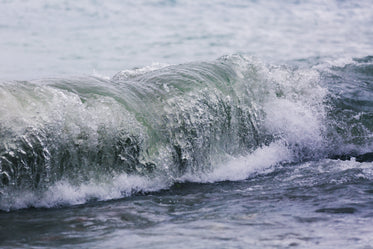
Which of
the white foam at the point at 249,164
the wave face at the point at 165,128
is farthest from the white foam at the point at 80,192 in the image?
the white foam at the point at 249,164

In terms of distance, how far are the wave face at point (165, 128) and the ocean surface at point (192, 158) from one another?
0.04ft

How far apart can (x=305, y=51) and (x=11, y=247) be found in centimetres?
1270

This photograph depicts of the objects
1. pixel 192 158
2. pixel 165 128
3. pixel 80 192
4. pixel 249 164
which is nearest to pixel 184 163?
pixel 192 158

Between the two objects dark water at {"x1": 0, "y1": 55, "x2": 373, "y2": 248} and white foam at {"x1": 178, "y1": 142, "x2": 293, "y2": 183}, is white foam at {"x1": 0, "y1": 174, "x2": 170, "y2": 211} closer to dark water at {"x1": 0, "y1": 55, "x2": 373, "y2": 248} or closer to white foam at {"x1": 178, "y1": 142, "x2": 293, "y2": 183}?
dark water at {"x1": 0, "y1": 55, "x2": 373, "y2": 248}

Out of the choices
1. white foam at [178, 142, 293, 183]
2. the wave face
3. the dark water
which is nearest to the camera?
the dark water

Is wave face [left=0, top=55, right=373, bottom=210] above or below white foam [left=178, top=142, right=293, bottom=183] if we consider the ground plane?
above

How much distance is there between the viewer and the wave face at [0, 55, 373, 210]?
15.3ft

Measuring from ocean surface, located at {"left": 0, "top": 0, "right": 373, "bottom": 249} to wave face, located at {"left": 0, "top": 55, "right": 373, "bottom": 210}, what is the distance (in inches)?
0.5

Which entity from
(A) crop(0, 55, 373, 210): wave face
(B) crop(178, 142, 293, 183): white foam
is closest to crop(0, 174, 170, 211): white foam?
(A) crop(0, 55, 373, 210): wave face

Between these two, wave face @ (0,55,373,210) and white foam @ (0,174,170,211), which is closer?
white foam @ (0,174,170,211)

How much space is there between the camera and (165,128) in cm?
565

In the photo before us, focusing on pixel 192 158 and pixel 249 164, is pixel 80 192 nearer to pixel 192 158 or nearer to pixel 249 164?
pixel 192 158

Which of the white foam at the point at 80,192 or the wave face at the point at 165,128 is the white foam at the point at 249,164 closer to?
the wave face at the point at 165,128

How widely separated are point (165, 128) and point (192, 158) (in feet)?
1.30
